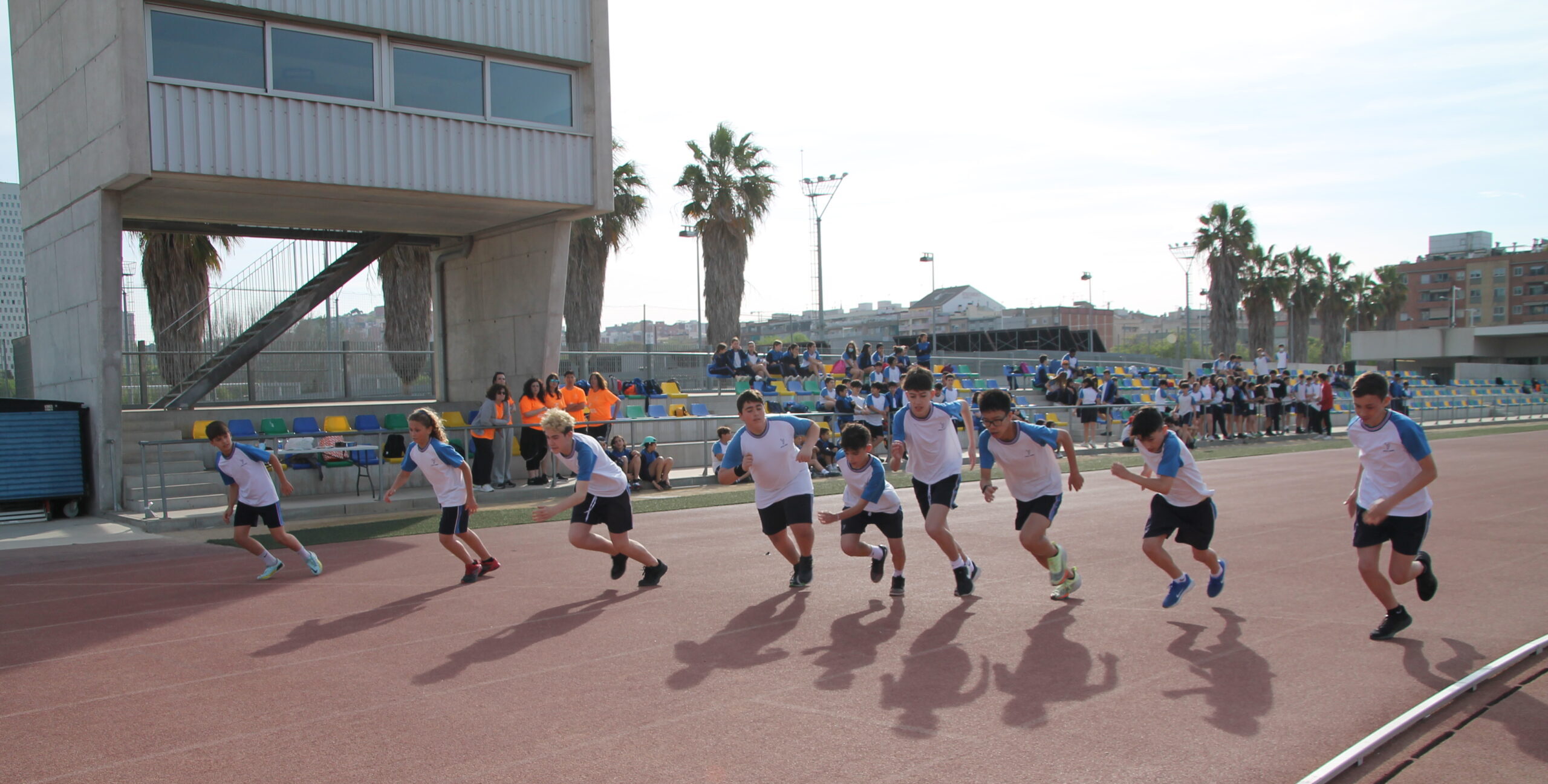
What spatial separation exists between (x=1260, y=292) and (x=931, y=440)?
56.4m

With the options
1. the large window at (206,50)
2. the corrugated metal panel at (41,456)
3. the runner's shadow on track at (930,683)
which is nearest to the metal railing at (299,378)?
the corrugated metal panel at (41,456)

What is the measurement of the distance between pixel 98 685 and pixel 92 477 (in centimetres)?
1086

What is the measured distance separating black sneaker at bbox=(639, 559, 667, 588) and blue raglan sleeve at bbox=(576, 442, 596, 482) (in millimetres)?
961

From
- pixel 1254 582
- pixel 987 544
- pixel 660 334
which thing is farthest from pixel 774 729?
pixel 660 334

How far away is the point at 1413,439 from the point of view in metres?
5.97

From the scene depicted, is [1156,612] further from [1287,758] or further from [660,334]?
[660,334]

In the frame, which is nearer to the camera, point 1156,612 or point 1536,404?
point 1156,612

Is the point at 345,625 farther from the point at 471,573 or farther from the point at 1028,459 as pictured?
the point at 1028,459

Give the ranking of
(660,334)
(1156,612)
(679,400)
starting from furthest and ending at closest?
(660,334) → (679,400) → (1156,612)

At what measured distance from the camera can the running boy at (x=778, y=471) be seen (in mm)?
7879

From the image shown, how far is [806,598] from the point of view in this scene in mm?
7766

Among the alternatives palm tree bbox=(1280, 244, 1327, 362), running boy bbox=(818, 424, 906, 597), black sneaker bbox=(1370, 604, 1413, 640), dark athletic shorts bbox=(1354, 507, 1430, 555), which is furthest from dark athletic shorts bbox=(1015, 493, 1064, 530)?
palm tree bbox=(1280, 244, 1327, 362)

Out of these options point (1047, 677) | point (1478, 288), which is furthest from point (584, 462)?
point (1478, 288)

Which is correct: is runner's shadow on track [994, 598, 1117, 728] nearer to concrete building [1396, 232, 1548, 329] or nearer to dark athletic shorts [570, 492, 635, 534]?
dark athletic shorts [570, 492, 635, 534]
